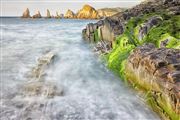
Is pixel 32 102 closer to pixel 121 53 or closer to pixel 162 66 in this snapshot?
pixel 162 66

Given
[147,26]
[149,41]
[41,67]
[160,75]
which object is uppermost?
[147,26]

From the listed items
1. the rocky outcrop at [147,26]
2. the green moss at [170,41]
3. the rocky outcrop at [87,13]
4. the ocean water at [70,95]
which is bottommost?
the ocean water at [70,95]

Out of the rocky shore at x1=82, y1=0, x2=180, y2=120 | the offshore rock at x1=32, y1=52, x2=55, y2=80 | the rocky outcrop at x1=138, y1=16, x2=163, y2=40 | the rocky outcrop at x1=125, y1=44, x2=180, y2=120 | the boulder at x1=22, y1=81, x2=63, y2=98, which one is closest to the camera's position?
the rocky outcrop at x1=125, y1=44, x2=180, y2=120

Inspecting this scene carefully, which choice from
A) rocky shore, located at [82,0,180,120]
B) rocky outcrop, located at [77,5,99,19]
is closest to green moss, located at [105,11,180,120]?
rocky shore, located at [82,0,180,120]

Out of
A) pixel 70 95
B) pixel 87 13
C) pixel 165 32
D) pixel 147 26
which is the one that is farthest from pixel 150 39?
pixel 87 13

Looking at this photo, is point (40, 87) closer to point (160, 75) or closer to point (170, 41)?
point (160, 75)

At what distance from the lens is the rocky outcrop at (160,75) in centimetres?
1022

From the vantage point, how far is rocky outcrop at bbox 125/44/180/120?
10219mm

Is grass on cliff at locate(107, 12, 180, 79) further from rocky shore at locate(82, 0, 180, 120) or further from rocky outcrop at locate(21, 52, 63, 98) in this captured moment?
rocky outcrop at locate(21, 52, 63, 98)

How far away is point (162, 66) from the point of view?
1174 cm

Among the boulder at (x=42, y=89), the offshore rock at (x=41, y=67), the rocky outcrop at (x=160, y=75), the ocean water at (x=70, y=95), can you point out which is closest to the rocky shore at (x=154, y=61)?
the rocky outcrop at (x=160, y=75)

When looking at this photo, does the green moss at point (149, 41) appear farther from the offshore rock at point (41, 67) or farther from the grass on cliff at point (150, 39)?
the offshore rock at point (41, 67)

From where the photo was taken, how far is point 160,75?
11.2 metres

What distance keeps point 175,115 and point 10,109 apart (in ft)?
21.3
